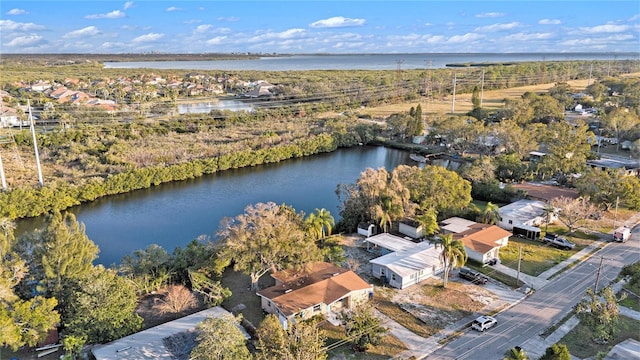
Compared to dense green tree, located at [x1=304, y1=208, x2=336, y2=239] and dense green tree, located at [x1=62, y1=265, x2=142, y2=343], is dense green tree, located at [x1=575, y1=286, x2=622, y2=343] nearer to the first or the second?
dense green tree, located at [x1=304, y1=208, x2=336, y2=239]

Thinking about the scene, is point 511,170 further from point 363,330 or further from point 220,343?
point 220,343

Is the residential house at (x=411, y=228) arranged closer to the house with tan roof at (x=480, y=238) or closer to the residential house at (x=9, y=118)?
the house with tan roof at (x=480, y=238)

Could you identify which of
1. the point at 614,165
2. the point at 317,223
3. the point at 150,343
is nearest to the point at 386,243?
the point at 317,223

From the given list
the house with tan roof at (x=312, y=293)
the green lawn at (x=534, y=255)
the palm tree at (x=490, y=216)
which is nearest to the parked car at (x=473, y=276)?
the green lawn at (x=534, y=255)

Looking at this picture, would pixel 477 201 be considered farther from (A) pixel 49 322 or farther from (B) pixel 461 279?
(A) pixel 49 322

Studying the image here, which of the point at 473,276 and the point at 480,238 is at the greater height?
the point at 480,238
